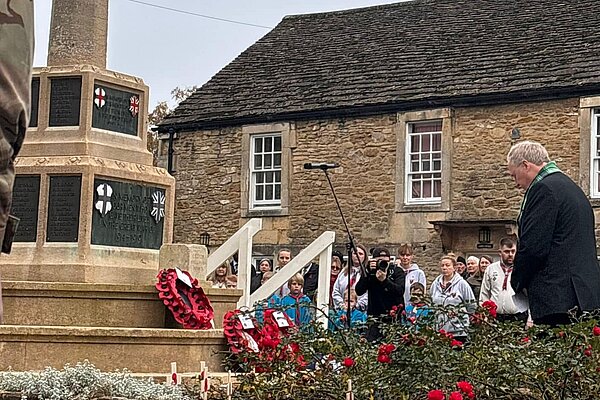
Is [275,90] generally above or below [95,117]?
above

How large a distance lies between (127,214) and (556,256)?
3.85m

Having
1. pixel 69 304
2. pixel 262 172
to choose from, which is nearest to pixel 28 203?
pixel 69 304

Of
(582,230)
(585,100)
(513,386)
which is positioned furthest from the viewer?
(585,100)

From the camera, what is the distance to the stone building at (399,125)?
20.2 meters

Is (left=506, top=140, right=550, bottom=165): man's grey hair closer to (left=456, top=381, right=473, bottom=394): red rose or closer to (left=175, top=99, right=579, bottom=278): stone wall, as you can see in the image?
(left=456, top=381, right=473, bottom=394): red rose

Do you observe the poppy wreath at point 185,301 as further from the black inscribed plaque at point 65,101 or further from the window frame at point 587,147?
the window frame at point 587,147

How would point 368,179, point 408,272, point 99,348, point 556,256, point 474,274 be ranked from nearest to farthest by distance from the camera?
point 556,256, point 99,348, point 408,272, point 474,274, point 368,179

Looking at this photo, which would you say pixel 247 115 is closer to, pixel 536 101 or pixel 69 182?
pixel 536 101

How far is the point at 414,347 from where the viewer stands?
5.76m

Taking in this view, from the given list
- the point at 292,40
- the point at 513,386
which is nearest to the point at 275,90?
the point at 292,40

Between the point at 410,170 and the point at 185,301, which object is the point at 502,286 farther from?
the point at 410,170

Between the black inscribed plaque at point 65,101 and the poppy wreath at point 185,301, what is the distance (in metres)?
1.53

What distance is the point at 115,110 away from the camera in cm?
955

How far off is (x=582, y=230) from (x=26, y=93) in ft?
16.2
